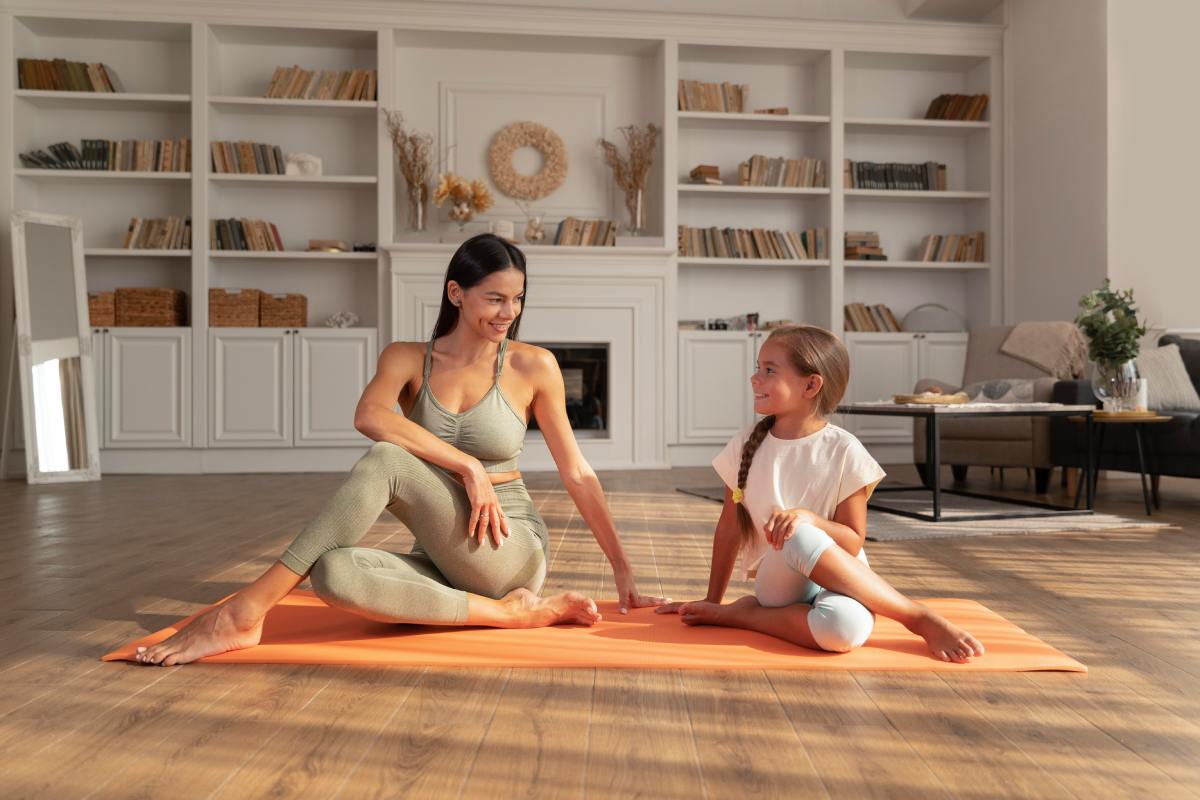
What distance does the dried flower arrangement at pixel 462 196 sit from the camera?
20.9 ft

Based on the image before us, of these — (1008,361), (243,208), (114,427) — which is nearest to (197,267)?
(243,208)

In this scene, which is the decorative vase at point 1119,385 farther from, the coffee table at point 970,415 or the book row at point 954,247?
the book row at point 954,247

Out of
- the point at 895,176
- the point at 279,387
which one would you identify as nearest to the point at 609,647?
the point at 279,387

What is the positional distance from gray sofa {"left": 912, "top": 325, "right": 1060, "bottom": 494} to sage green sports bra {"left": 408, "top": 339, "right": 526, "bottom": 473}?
3.23 meters

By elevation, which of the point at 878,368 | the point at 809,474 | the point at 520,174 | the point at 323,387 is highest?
the point at 520,174

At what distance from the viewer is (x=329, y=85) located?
6438 millimetres

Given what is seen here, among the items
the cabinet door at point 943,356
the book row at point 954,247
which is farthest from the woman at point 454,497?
the book row at point 954,247

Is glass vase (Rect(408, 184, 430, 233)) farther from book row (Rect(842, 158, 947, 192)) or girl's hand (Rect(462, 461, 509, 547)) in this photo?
girl's hand (Rect(462, 461, 509, 547))

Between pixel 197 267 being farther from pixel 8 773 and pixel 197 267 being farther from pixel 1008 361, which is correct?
pixel 8 773

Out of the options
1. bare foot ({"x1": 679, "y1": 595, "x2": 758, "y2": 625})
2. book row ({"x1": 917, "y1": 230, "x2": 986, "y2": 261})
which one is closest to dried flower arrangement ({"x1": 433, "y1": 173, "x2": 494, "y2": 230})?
book row ({"x1": 917, "y1": 230, "x2": 986, "y2": 261})

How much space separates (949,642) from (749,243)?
208 inches

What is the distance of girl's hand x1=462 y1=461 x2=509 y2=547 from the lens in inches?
73.2

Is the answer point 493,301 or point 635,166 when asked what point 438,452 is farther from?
point 635,166

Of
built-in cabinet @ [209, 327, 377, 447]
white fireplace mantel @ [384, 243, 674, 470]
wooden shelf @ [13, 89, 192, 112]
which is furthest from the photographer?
white fireplace mantel @ [384, 243, 674, 470]
